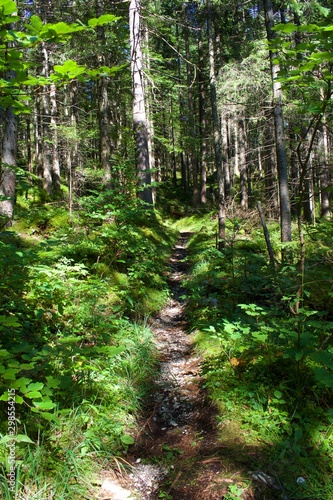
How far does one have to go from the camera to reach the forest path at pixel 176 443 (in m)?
2.33

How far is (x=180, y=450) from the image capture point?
275 cm

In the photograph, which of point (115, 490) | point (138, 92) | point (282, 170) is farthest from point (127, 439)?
point (138, 92)

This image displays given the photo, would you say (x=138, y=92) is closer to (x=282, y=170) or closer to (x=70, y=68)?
(x=282, y=170)

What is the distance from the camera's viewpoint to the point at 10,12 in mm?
1501

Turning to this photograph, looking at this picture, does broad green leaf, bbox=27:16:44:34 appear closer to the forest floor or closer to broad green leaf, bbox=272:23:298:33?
broad green leaf, bbox=272:23:298:33

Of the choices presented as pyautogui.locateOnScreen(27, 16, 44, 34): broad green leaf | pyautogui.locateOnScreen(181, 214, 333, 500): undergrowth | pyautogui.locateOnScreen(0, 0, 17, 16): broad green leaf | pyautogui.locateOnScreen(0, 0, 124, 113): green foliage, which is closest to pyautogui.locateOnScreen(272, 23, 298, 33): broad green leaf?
pyautogui.locateOnScreen(0, 0, 124, 113): green foliage

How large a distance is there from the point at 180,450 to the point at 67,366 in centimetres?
137

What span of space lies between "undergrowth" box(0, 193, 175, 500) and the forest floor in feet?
0.51

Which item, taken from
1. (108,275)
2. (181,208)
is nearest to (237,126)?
(181,208)

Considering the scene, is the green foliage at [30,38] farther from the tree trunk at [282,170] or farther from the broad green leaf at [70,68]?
the tree trunk at [282,170]

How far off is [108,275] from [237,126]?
19172 mm

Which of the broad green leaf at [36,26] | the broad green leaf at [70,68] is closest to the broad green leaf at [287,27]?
the broad green leaf at [70,68]

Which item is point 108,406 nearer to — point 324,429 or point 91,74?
point 324,429

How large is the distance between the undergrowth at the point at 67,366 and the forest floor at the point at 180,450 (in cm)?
16
